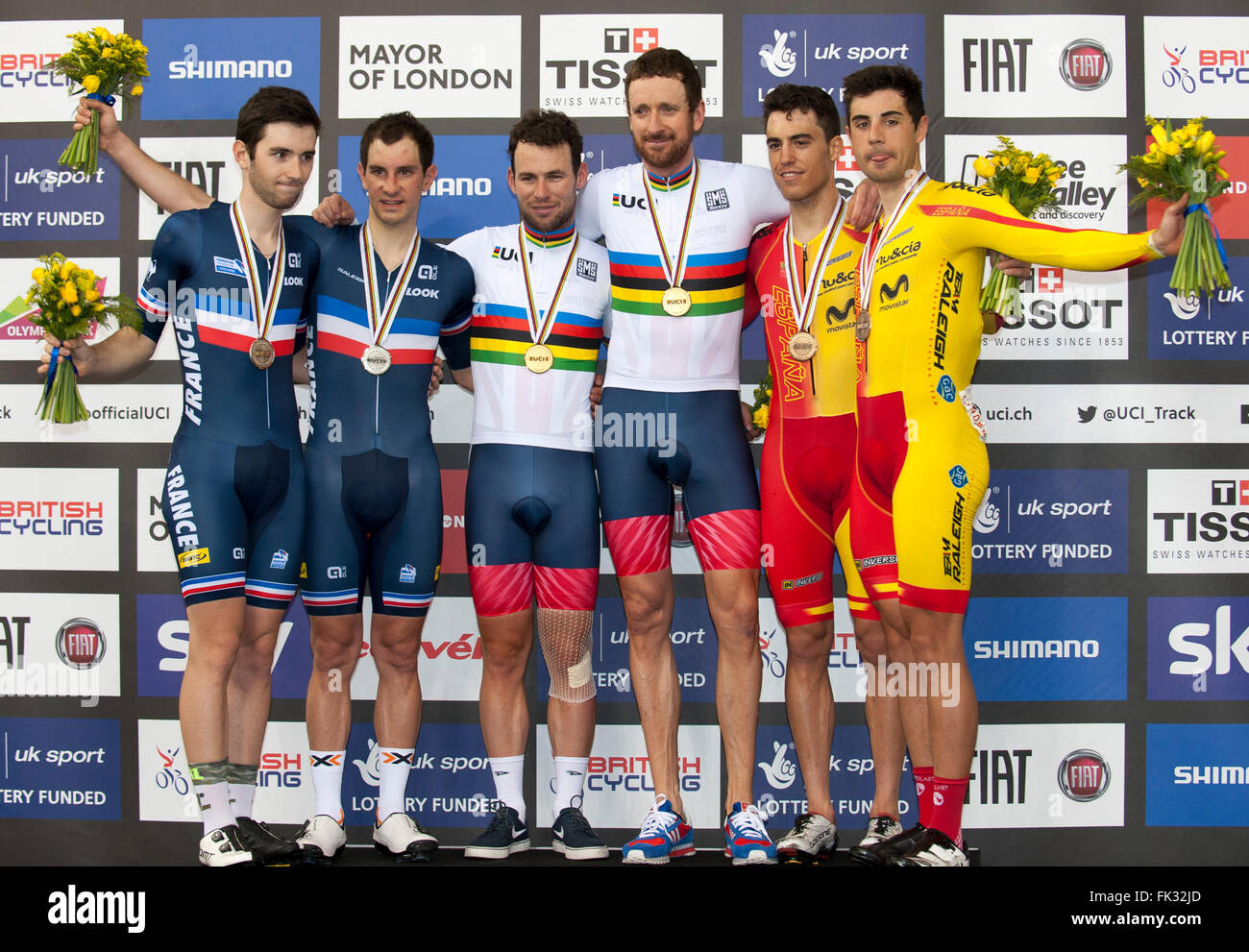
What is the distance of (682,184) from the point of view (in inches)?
136

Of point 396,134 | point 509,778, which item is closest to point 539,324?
point 396,134

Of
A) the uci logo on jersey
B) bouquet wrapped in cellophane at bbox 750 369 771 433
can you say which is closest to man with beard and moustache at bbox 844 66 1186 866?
bouquet wrapped in cellophane at bbox 750 369 771 433

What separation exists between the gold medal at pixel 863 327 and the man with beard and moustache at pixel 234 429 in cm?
181

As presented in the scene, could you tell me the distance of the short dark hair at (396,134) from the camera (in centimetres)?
340

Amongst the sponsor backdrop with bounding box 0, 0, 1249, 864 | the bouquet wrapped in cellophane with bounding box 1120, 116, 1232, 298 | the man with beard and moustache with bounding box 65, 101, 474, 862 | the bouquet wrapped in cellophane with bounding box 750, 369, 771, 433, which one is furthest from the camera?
the sponsor backdrop with bounding box 0, 0, 1249, 864

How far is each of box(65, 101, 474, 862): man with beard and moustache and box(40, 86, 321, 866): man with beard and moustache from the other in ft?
0.26

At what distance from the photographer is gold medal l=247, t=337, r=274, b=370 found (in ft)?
10.6

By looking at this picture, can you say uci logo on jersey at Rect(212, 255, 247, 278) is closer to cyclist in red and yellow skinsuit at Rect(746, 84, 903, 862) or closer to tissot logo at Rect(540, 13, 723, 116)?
tissot logo at Rect(540, 13, 723, 116)

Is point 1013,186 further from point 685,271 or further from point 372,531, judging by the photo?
point 372,531

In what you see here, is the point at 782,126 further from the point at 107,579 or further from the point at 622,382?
the point at 107,579

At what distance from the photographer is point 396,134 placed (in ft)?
11.1

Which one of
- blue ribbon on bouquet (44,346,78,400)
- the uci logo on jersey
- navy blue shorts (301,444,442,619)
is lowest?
navy blue shorts (301,444,442,619)
